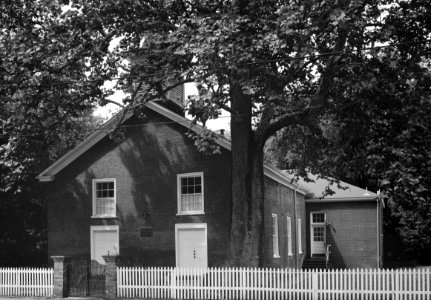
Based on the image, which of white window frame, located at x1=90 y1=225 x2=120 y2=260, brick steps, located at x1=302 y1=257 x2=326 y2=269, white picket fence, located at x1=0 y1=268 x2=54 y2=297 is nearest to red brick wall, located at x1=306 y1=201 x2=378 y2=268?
brick steps, located at x1=302 y1=257 x2=326 y2=269

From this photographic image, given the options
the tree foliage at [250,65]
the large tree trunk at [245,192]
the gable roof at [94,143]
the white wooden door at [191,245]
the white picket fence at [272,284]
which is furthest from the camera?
the gable roof at [94,143]

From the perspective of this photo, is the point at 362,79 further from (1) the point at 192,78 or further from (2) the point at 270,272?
(2) the point at 270,272

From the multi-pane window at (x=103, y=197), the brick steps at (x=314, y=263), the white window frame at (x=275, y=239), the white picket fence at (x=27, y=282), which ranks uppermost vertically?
Answer: the multi-pane window at (x=103, y=197)

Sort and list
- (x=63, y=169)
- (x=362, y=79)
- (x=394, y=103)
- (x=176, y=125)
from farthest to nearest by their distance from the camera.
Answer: (x=63, y=169)
(x=176, y=125)
(x=394, y=103)
(x=362, y=79)

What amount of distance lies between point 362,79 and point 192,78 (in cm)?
506

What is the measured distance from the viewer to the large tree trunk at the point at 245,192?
73.5 feet

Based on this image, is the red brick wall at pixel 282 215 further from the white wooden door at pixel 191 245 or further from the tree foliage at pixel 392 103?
the tree foliage at pixel 392 103

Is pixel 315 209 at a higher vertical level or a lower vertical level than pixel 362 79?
lower

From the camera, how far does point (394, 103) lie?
789 inches

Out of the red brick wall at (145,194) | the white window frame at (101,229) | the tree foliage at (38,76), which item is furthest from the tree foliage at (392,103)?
the white window frame at (101,229)

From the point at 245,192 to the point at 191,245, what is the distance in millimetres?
5757

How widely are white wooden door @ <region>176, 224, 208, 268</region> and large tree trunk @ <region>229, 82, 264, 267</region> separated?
4.50 metres

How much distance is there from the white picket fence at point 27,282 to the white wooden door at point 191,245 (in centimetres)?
645

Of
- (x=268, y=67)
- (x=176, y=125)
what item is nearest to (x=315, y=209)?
(x=176, y=125)
